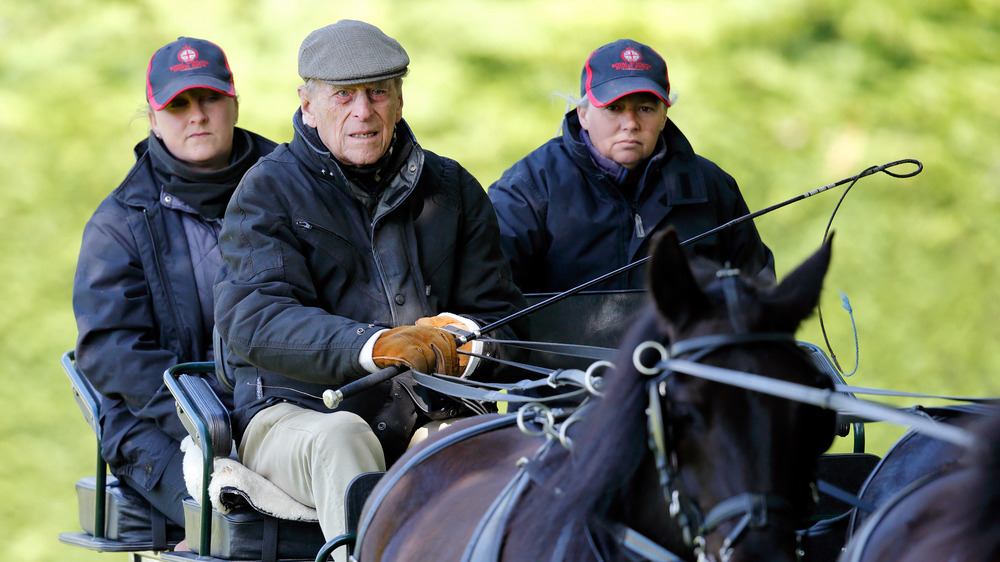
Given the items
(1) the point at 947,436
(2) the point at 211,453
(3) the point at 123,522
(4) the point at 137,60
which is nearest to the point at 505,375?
(2) the point at 211,453

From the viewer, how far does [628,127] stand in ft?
13.4

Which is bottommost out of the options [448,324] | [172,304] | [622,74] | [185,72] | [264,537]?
[264,537]

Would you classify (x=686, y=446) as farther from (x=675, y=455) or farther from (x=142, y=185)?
(x=142, y=185)

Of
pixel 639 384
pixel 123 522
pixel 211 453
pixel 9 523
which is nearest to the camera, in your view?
pixel 639 384

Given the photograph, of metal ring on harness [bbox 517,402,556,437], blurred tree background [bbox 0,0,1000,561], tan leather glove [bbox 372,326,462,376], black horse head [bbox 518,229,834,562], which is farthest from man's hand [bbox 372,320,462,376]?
blurred tree background [bbox 0,0,1000,561]

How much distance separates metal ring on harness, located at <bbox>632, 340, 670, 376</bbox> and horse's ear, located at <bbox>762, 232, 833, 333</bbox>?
0.49ft

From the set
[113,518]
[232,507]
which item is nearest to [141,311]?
[113,518]

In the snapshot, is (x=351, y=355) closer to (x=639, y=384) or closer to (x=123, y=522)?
(x=639, y=384)

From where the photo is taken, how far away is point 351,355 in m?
2.63

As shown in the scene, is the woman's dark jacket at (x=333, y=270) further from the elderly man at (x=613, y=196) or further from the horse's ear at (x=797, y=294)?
the horse's ear at (x=797, y=294)

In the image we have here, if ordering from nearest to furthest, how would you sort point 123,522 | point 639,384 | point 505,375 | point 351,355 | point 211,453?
point 639,384 → point 351,355 → point 211,453 → point 505,375 → point 123,522

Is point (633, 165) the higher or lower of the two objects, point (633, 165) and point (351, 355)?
the higher

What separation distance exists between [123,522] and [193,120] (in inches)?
55.5

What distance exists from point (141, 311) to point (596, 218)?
63.0 inches
